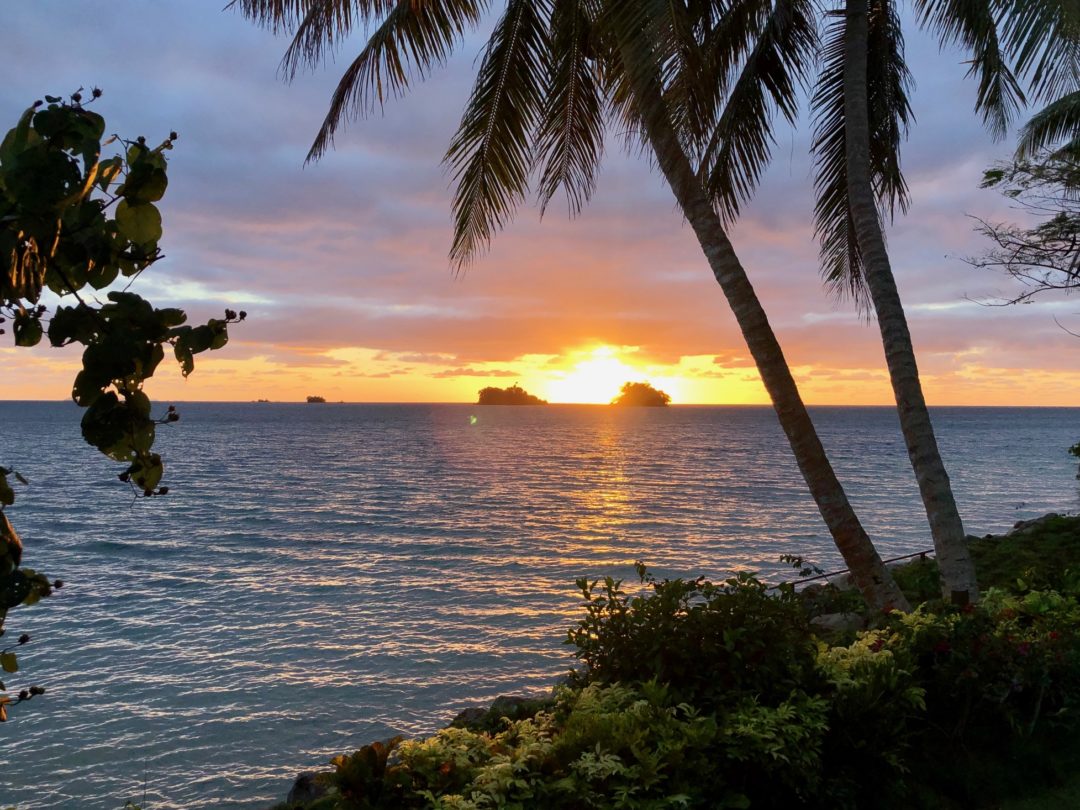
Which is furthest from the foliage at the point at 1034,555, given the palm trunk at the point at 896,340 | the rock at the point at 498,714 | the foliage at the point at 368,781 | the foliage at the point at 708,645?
the foliage at the point at 368,781

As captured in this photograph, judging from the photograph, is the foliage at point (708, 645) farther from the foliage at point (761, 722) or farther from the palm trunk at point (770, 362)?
the palm trunk at point (770, 362)

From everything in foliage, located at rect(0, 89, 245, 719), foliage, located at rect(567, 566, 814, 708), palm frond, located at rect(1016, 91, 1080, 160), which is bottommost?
foliage, located at rect(567, 566, 814, 708)

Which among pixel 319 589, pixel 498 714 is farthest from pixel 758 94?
pixel 319 589

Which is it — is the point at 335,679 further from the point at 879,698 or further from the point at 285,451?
the point at 285,451

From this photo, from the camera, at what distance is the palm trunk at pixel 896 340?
820 centimetres

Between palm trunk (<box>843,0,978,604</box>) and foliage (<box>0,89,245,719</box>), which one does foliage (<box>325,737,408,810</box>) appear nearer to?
foliage (<box>0,89,245,719</box>)

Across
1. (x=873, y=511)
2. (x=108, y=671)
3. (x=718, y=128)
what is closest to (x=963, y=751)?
(x=718, y=128)

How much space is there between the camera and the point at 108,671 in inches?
642

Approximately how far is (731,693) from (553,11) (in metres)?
7.65

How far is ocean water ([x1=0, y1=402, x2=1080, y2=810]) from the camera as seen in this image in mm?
12766

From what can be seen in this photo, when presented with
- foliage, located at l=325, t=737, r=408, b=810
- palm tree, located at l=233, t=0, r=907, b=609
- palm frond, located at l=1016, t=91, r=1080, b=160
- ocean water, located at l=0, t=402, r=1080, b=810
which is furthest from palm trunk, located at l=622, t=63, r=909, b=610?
palm frond, located at l=1016, t=91, r=1080, b=160

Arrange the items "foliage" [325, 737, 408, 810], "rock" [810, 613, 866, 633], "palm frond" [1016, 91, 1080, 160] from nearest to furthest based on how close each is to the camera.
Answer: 1. "foliage" [325, 737, 408, 810]
2. "rock" [810, 613, 866, 633]
3. "palm frond" [1016, 91, 1080, 160]

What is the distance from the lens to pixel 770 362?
749 centimetres

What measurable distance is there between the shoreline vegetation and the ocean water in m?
2.99
